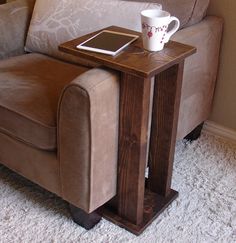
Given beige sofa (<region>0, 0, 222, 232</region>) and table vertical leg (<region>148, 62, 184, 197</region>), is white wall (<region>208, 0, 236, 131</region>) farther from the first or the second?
table vertical leg (<region>148, 62, 184, 197</region>)

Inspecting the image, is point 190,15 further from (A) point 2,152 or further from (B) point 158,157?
(A) point 2,152

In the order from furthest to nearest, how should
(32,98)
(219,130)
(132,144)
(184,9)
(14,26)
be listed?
(219,130)
(14,26)
(184,9)
(32,98)
(132,144)

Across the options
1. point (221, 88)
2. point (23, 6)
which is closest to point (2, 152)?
point (23, 6)

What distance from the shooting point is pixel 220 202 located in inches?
62.5

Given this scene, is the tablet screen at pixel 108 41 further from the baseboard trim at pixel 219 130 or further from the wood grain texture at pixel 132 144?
the baseboard trim at pixel 219 130

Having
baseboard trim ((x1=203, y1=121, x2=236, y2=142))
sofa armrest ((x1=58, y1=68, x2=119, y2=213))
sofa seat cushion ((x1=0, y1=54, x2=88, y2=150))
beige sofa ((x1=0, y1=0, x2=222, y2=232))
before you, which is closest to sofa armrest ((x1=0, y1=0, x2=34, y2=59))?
beige sofa ((x1=0, y1=0, x2=222, y2=232))

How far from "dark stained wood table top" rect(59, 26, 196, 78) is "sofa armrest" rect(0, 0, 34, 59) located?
1.88ft

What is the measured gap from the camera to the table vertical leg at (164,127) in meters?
1.37

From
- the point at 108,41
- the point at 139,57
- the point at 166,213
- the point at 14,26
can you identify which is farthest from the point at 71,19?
the point at 166,213

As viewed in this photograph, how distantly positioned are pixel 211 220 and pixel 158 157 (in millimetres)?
290

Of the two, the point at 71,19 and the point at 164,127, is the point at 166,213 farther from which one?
the point at 71,19

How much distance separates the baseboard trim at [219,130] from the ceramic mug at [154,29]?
82 cm

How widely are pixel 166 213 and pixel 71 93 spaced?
0.61 meters

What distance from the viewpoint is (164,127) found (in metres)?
Answer: 1.45
